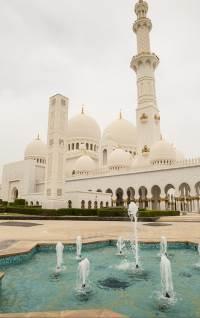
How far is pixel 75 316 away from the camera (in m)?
2.26

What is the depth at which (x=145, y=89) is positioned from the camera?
1519 inches

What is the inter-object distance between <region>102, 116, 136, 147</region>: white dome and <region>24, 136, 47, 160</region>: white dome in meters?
12.6

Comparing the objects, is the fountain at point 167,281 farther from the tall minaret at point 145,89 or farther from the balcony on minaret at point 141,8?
the balcony on minaret at point 141,8

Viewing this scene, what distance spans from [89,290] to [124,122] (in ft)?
160

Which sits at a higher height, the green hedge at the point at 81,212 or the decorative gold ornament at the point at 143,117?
the decorative gold ornament at the point at 143,117

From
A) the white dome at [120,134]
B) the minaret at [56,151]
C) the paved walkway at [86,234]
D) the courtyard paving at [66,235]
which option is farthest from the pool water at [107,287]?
the white dome at [120,134]

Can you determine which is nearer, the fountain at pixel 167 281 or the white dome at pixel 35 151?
the fountain at pixel 167 281

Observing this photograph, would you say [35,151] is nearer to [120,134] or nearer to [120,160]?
[120,134]

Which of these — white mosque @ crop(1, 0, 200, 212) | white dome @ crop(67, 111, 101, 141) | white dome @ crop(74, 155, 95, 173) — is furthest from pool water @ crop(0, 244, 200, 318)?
white dome @ crop(67, 111, 101, 141)

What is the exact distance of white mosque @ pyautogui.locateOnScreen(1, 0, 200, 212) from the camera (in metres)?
30.7

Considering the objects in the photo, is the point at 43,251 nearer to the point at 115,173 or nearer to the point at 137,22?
the point at 115,173

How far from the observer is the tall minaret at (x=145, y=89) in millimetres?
37719

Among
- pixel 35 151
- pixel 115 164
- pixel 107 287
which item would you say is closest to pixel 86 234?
pixel 107 287

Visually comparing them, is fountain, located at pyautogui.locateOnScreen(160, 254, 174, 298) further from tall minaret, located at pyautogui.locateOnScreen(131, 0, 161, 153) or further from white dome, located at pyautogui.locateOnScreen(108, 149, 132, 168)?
white dome, located at pyautogui.locateOnScreen(108, 149, 132, 168)
